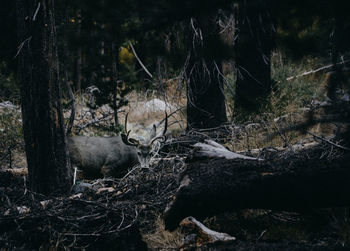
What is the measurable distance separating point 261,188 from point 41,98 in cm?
290

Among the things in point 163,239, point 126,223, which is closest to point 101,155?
point 163,239

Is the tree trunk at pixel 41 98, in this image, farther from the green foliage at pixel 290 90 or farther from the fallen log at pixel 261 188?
the green foliage at pixel 290 90

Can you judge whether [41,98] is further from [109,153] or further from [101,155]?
[109,153]

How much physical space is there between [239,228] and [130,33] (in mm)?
2852

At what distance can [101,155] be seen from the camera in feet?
24.5

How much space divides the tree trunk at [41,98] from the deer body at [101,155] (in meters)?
1.69

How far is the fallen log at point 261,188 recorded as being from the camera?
3.76 meters

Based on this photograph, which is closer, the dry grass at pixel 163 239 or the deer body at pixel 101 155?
the dry grass at pixel 163 239

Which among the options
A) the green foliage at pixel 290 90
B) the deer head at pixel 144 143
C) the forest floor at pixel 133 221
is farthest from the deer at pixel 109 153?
the green foliage at pixel 290 90

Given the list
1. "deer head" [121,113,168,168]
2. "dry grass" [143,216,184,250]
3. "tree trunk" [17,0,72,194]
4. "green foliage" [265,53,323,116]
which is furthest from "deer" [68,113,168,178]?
"green foliage" [265,53,323,116]

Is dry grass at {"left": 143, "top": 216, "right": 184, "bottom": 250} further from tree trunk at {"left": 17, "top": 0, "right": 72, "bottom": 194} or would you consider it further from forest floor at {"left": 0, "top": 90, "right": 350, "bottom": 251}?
tree trunk at {"left": 17, "top": 0, "right": 72, "bottom": 194}

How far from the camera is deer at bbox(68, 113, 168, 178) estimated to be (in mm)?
7031

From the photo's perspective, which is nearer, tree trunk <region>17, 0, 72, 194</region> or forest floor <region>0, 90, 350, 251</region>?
forest floor <region>0, 90, 350, 251</region>

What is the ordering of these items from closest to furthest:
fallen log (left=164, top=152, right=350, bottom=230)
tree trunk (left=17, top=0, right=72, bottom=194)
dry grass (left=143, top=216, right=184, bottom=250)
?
fallen log (left=164, top=152, right=350, bottom=230)
dry grass (left=143, top=216, right=184, bottom=250)
tree trunk (left=17, top=0, right=72, bottom=194)
